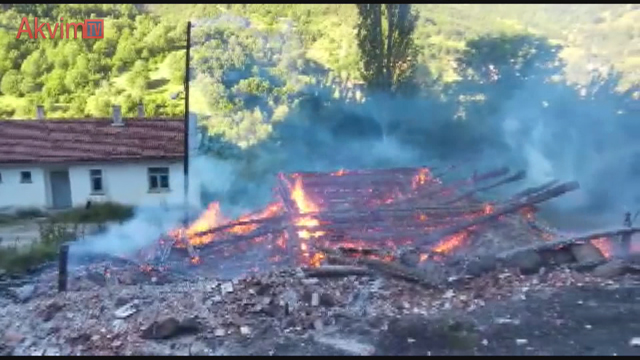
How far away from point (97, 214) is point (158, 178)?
1.76 metres

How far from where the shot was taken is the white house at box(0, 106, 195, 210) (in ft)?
53.0

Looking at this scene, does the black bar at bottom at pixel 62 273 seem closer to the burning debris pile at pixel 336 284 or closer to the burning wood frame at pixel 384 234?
the burning debris pile at pixel 336 284

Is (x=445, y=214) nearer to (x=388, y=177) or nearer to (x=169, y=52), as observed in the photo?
(x=388, y=177)

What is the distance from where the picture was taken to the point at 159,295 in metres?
10.3

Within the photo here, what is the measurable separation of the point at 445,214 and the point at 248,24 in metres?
7.13

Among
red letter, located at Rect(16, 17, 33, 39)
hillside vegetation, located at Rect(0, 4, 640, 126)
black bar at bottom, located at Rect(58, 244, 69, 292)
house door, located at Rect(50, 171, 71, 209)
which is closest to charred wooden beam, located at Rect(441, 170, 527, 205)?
hillside vegetation, located at Rect(0, 4, 640, 126)

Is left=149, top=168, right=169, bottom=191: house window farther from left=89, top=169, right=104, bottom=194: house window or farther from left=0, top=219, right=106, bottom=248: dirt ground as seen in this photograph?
left=0, top=219, right=106, bottom=248: dirt ground

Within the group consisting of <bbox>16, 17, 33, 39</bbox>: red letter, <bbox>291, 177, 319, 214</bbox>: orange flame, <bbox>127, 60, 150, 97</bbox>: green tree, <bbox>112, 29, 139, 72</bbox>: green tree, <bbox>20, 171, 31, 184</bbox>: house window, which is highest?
<bbox>16, 17, 33, 39</bbox>: red letter

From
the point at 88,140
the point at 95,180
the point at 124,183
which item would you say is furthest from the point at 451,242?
the point at 88,140

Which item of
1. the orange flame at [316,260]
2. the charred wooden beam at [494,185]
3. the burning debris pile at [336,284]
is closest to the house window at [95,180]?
the burning debris pile at [336,284]

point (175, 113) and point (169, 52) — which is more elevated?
point (169, 52)

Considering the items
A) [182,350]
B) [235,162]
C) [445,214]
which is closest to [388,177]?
[445,214]

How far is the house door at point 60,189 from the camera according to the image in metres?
16.5
